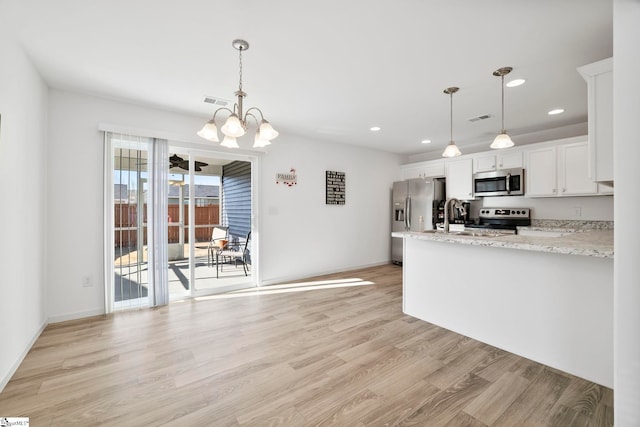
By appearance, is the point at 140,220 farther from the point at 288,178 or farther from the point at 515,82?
the point at 515,82

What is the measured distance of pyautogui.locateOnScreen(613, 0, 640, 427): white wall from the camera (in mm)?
1290

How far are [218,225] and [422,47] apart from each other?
5.08 m

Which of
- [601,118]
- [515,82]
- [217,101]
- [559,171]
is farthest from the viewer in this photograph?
[559,171]

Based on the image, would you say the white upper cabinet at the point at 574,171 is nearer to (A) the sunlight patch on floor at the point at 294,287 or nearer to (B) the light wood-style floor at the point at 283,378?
(B) the light wood-style floor at the point at 283,378

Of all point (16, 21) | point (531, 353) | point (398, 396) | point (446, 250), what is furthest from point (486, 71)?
point (16, 21)

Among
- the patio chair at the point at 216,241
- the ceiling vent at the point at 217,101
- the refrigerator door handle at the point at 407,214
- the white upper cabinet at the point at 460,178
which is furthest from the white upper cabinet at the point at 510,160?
the patio chair at the point at 216,241

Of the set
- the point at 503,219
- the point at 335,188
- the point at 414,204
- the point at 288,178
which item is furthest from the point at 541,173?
the point at 288,178

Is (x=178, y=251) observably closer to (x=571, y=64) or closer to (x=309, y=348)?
(x=309, y=348)

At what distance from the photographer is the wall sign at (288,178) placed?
461 cm

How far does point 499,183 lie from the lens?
15.5 ft

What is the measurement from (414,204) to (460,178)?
0.99 m

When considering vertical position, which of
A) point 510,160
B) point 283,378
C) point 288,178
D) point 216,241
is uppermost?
point 510,160

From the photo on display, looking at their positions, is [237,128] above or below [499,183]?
above

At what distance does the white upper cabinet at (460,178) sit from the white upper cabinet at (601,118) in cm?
329
